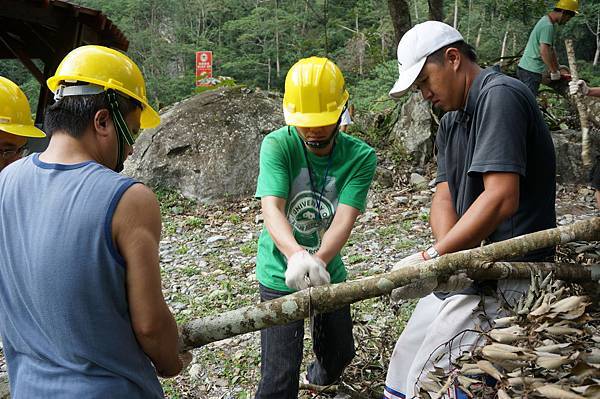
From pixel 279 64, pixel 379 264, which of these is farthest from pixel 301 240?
pixel 279 64

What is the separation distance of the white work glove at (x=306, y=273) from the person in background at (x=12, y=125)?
161 centimetres

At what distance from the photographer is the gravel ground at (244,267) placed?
3570 millimetres

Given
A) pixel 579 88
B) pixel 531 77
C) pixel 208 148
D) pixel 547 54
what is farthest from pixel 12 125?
pixel 531 77

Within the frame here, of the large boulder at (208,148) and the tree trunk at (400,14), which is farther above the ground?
the tree trunk at (400,14)

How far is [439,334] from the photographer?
85.3 inches

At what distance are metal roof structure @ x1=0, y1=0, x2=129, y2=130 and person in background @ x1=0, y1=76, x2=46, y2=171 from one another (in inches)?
182

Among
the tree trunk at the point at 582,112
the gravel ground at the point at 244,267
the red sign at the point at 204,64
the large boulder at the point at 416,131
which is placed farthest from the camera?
the red sign at the point at 204,64

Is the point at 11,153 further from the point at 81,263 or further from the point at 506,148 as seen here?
the point at 506,148

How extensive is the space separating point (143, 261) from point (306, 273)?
0.97 meters

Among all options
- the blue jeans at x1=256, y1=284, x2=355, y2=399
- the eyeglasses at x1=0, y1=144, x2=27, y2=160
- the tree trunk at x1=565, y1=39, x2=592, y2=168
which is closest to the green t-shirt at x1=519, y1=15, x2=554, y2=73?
the tree trunk at x1=565, y1=39, x2=592, y2=168

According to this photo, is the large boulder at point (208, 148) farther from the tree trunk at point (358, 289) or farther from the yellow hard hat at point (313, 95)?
the tree trunk at point (358, 289)

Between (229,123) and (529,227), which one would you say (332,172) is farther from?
(229,123)

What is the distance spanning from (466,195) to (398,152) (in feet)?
20.0

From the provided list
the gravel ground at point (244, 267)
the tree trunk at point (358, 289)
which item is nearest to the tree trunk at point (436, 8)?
the gravel ground at point (244, 267)
